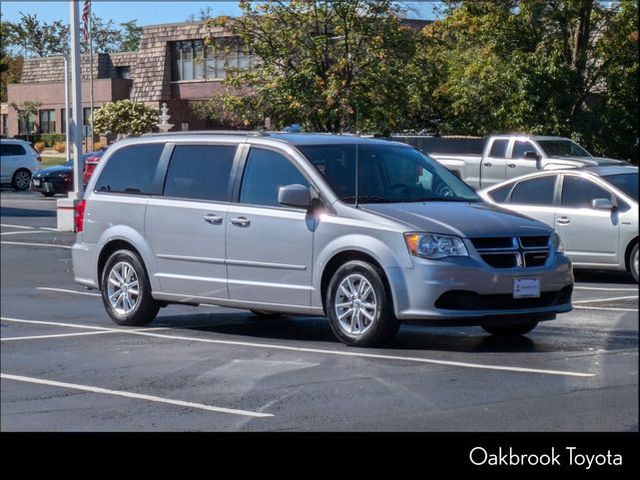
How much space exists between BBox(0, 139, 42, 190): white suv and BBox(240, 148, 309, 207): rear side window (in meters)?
31.3

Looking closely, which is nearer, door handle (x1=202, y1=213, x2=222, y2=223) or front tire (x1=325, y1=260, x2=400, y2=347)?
front tire (x1=325, y1=260, x2=400, y2=347)

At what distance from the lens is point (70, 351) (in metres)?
9.10

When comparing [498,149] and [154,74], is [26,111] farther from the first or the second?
[498,149]

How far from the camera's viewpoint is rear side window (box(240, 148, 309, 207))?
31.7ft

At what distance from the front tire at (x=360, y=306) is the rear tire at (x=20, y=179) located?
32470 mm

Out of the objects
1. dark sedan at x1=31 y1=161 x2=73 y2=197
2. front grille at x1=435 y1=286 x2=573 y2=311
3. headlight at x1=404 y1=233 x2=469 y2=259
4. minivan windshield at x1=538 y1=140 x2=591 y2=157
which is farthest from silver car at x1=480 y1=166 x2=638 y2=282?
dark sedan at x1=31 y1=161 x2=73 y2=197

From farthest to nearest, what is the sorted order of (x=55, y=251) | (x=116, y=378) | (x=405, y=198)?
(x=55, y=251) → (x=405, y=198) → (x=116, y=378)

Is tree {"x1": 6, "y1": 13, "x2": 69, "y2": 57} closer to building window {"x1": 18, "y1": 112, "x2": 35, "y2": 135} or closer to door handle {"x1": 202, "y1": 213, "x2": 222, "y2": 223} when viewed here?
door handle {"x1": 202, "y1": 213, "x2": 222, "y2": 223}

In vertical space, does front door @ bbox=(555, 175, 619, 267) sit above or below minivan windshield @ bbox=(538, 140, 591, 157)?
below

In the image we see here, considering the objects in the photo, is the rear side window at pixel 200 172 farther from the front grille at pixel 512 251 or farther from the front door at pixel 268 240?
the front grille at pixel 512 251

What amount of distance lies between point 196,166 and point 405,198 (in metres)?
1.98

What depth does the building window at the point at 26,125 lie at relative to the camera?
56.0m

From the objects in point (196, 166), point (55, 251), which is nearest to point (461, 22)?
point (55, 251)

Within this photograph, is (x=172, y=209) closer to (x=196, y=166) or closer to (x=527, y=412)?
(x=196, y=166)
